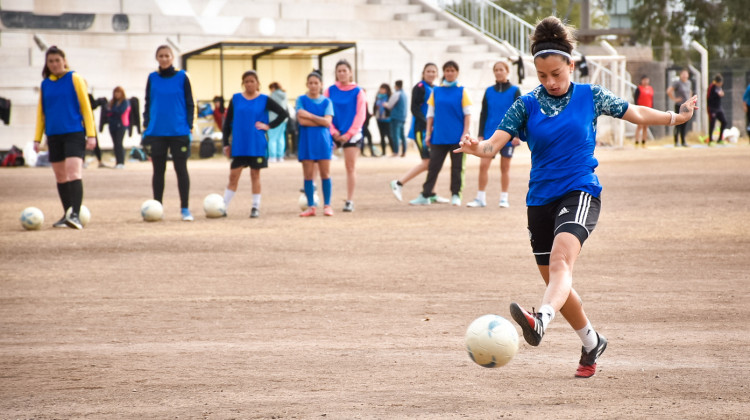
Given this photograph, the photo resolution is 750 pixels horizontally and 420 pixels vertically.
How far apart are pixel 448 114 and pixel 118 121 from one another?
1457 cm

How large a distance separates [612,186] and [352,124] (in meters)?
6.02

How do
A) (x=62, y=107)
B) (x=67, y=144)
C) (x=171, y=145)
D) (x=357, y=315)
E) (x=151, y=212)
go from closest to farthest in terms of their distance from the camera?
(x=357, y=315) < (x=62, y=107) < (x=67, y=144) < (x=171, y=145) < (x=151, y=212)

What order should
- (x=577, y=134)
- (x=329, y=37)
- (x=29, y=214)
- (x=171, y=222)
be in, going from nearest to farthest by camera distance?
(x=577, y=134) < (x=29, y=214) < (x=171, y=222) < (x=329, y=37)

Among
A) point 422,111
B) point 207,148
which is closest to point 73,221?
point 422,111

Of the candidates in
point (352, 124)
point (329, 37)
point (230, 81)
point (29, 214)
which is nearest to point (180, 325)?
point (29, 214)

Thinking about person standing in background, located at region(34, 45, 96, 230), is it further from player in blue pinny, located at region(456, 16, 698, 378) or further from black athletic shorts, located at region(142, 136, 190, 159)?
player in blue pinny, located at region(456, 16, 698, 378)

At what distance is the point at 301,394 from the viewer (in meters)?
5.20

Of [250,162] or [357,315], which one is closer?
[357,315]

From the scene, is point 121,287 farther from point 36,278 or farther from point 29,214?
point 29,214

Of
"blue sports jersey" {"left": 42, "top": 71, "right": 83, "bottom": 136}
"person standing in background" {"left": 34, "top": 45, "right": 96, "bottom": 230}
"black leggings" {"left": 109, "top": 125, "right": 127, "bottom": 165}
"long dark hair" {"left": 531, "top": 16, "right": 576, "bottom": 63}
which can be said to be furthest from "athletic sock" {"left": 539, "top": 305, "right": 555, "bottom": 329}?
"black leggings" {"left": 109, "top": 125, "right": 127, "bottom": 165}

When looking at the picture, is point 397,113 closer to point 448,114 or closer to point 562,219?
point 448,114

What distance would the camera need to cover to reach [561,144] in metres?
5.56

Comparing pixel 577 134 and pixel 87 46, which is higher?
pixel 87 46

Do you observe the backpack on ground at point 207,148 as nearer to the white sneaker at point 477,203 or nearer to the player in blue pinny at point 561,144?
the white sneaker at point 477,203
